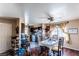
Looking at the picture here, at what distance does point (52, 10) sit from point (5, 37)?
97 cm

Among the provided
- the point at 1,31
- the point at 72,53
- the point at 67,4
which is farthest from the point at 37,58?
the point at 67,4

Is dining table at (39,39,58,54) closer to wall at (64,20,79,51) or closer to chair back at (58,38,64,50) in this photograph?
chair back at (58,38,64,50)

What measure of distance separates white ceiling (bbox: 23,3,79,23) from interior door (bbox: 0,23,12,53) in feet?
1.38

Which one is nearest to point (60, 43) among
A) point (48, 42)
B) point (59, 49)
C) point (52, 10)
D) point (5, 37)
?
point (59, 49)

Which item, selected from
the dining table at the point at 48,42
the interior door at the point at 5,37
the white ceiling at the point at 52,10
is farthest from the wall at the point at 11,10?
the dining table at the point at 48,42

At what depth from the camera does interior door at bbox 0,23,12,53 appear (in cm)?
203

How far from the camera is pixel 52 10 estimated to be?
2072mm

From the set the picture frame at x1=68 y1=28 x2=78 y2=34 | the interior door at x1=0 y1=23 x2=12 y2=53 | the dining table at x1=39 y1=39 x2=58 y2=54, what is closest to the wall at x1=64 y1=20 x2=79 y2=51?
the picture frame at x1=68 y1=28 x2=78 y2=34

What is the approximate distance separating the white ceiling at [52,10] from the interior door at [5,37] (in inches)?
16.5

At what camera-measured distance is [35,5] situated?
2.07 metres

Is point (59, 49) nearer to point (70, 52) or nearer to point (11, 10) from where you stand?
point (70, 52)

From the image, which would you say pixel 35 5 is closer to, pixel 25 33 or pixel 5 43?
pixel 25 33

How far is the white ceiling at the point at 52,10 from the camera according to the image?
205cm

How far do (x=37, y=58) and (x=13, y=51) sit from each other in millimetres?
464
